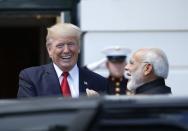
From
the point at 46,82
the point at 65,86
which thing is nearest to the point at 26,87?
the point at 46,82

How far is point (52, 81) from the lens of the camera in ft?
20.2

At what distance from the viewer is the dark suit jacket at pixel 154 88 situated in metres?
→ 5.66

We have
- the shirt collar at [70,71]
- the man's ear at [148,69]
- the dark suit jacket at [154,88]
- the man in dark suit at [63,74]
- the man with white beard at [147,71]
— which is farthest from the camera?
the shirt collar at [70,71]

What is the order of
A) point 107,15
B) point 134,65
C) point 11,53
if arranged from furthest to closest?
point 11,53 < point 107,15 < point 134,65

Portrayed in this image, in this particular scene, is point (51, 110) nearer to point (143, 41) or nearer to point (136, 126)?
point (136, 126)

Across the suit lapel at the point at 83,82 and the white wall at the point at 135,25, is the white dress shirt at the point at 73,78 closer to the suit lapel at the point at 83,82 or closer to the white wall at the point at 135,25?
the suit lapel at the point at 83,82

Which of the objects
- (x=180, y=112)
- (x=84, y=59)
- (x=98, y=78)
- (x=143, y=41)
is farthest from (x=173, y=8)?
(x=180, y=112)

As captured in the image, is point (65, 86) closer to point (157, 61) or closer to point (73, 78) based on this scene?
point (73, 78)

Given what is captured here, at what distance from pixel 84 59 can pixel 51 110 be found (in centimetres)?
478

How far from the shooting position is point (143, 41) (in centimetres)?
841

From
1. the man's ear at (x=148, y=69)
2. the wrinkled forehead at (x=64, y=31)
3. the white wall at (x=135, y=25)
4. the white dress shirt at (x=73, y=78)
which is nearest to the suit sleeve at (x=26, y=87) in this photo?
the white dress shirt at (x=73, y=78)

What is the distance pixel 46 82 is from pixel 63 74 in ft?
0.56

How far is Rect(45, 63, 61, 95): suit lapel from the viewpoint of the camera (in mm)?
6117

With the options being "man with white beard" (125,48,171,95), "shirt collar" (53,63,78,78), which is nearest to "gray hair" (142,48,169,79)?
"man with white beard" (125,48,171,95)
